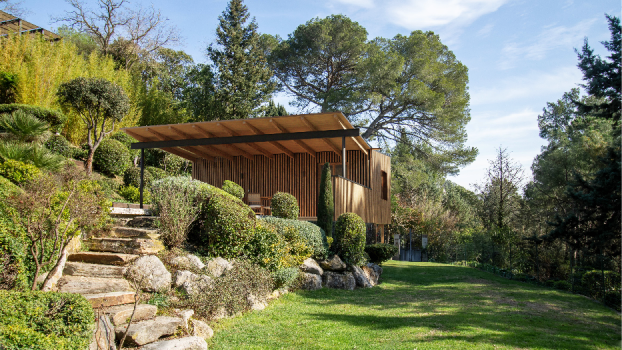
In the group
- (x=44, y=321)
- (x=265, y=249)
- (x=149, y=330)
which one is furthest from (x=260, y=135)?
(x=44, y=321)

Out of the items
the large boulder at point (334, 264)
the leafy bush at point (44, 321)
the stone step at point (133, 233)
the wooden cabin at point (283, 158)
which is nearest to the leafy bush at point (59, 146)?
the wooden cabin at point (283, 158)

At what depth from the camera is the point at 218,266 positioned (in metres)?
6.43

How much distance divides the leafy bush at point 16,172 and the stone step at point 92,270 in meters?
1.72

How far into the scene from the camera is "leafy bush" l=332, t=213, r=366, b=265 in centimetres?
990

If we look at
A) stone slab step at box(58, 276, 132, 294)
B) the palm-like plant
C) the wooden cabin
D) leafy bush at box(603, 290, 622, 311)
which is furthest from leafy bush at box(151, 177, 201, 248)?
leafy bush at box(603, 290, 622, 311)

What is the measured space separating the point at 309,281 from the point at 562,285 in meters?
7.58

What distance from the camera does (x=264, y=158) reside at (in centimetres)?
1498

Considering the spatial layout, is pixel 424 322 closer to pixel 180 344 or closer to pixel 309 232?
pixel 309 232

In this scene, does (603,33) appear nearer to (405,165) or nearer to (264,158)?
(264,158)

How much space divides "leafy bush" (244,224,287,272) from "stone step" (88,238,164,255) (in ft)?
5.56

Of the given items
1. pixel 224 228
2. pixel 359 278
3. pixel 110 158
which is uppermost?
pixel 110 158

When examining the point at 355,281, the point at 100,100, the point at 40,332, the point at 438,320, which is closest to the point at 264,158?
the point at 100,100

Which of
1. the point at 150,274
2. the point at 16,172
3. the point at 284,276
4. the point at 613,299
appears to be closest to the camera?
the point at 150,274

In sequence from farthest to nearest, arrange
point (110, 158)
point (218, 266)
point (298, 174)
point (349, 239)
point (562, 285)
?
point (110, 158) < point (298, 174) < point (562, 285) < point (349, 239) < point (218, 266)
